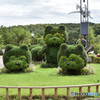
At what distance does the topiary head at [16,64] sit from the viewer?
1392cm

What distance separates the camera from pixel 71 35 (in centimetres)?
5866

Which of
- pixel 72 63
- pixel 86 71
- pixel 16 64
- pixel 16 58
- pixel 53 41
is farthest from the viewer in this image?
pixel 53 41

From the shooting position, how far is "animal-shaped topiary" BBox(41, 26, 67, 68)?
17.6m

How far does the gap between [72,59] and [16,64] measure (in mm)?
3822

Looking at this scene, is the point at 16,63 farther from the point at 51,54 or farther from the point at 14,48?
the point at 51,54

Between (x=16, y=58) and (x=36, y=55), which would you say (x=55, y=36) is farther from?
(x=36, y=55)

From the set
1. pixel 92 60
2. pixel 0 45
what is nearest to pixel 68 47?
pixel 92 60

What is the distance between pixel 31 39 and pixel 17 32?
4.81 meters

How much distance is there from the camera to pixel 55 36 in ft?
58.0

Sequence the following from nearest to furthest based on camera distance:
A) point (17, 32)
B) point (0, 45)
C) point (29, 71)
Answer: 1. point (29, 71)
2. point (0, 45)
3. point (17, 32)

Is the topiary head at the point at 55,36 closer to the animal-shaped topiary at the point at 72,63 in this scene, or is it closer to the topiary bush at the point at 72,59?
the topiary bush at the point at 72,59

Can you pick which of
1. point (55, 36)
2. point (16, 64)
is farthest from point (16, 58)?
point (55, 36)

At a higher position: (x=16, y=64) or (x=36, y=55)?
(x=16, y=64)

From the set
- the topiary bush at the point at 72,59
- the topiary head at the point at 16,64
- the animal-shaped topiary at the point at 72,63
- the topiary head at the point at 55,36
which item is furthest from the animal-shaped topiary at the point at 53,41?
the animal-shaped topiary at the point at 72,63
